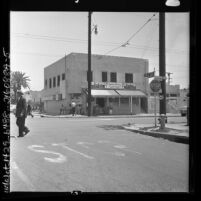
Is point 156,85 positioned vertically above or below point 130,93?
below

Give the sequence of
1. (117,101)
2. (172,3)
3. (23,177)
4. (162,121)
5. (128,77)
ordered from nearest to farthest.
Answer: (172,3) → (23,177) → (162,121) → (128,77) → (117,101)

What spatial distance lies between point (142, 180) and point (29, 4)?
10.1ft

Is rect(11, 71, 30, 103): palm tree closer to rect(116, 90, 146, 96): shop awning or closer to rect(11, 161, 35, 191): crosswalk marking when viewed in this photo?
rect(11, 161, 35, 191): crosswalk marking

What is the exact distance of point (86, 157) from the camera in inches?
245

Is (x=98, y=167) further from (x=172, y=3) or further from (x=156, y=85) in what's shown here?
(x=156, y=85)

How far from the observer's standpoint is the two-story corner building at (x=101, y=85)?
90.8ft

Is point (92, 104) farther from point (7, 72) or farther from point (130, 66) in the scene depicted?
point (7, 72)

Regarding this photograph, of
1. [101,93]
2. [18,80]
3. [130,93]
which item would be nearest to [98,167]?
[18,80]

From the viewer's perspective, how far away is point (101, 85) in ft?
90.9

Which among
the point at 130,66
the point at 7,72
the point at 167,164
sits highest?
the point at 130,66

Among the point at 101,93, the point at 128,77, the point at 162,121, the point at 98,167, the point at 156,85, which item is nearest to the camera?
the point at 98,167

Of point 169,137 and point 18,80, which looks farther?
point 169,137

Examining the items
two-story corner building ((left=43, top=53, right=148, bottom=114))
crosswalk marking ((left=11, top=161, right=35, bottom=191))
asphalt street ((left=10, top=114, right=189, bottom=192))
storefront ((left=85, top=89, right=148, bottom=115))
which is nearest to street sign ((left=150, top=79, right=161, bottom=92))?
asphalt street ((left=10, top=114, right=189, bottom=192))
